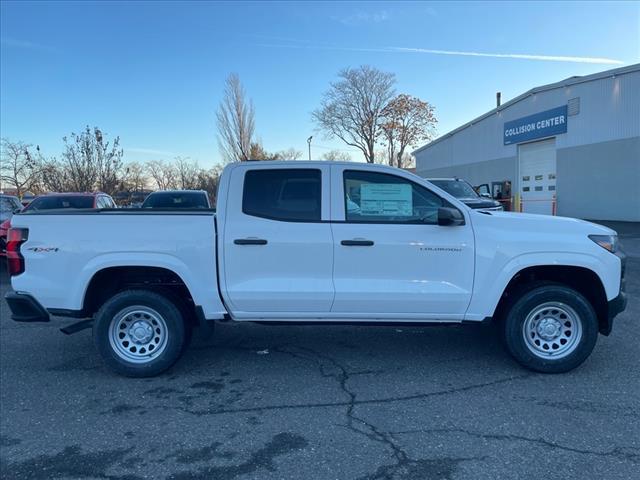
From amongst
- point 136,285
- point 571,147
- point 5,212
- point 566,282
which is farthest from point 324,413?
point 571,147

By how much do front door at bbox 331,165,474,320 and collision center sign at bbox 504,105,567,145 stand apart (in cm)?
2050

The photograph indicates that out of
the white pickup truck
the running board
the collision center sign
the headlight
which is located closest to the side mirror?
the white pickup truck

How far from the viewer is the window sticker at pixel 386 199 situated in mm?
4266

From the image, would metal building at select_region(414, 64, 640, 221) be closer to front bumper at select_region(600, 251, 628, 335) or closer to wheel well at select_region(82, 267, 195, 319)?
front bumper at select_region(600, 251, 628, 335)

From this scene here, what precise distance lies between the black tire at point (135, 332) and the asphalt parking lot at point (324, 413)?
0.16 meters

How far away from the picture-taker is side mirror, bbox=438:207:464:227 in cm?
405

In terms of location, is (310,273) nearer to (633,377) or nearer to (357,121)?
(633,377)

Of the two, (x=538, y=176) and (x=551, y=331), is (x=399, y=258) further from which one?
(x=538, y=176)

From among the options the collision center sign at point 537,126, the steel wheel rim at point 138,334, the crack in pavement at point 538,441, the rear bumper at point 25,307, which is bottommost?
the crack in pavement at point 538,441

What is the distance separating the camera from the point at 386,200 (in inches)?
169

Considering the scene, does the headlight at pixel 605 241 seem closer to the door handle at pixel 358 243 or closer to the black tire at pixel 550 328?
the black tire at pixel 550 328

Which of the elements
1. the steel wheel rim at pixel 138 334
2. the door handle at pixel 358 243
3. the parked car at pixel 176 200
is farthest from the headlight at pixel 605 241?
the parked car at pixel 176 200

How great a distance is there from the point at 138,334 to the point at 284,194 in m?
1.88

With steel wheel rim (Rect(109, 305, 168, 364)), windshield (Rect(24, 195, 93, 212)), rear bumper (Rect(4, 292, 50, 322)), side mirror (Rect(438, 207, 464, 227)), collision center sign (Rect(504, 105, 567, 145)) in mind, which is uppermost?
collision center sign (Rect(504, 105, 567, 145))
